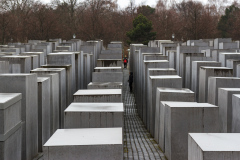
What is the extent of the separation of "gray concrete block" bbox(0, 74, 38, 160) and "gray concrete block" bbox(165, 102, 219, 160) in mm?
3373

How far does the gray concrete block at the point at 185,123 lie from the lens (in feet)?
29.9

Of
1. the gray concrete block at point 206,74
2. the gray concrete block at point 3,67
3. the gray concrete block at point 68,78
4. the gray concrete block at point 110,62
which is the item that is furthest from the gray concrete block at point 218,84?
the gray concrete block at point 110,62

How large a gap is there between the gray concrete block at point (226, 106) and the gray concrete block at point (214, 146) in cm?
315

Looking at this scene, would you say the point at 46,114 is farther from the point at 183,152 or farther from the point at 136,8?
the point at 136,8

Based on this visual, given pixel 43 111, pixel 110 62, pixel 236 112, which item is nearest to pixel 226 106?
pixel 236 112

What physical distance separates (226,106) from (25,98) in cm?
496

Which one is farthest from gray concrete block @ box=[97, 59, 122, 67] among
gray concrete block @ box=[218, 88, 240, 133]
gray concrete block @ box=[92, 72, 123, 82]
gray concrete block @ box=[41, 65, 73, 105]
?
gray concrete block @ box=[218, 88, 240, 133]

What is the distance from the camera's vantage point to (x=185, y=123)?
360 inches

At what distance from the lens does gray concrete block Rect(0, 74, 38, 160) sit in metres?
9.38

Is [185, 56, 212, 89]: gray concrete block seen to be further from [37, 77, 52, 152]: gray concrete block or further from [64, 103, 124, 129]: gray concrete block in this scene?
[64, 103, 124, 129]: gray concrete block

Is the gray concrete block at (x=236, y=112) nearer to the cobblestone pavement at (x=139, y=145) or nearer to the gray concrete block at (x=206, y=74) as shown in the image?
the cobblestone pavement at (x=139, y=145)

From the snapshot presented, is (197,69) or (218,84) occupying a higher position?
(197,69)

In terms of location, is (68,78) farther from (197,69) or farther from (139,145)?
(139,145)

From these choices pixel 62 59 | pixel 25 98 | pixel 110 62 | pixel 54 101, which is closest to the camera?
pixel 25 98
